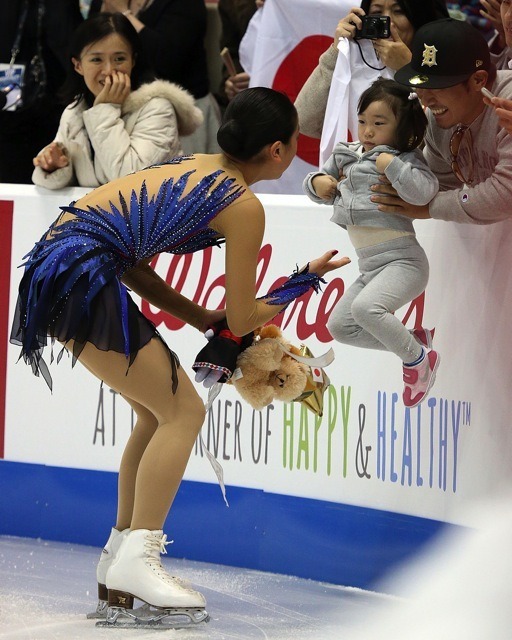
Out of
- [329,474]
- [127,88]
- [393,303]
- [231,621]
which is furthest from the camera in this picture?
[127,88]

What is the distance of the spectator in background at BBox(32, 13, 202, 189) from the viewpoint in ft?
17.9

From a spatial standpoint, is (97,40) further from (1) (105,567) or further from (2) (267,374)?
(1) (105,567)

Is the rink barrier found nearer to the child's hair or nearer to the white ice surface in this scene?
Result: the white ice surface

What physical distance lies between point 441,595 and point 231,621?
709 millimetres

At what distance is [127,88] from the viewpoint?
18.2 ft

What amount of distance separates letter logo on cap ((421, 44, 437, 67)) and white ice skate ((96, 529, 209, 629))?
1.65m

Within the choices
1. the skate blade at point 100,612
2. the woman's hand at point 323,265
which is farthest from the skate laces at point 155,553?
the woman's hand at point 323,265

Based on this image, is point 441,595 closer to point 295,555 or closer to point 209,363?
point 295,555

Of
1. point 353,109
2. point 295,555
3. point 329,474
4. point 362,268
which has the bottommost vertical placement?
point 295,555

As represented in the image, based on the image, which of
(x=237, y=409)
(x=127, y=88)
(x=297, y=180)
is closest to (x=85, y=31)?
(x=127, y=88)

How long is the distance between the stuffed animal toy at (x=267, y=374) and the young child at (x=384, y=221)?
187mm

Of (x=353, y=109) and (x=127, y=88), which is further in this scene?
(x=127, y=88)

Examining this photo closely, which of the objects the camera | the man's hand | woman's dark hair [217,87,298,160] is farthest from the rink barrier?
the camera

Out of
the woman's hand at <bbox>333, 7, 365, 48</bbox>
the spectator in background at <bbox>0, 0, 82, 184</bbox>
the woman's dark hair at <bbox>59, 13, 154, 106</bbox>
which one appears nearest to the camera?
the woman's hand at <bbox>333, 7, 365, 48</bbox>
